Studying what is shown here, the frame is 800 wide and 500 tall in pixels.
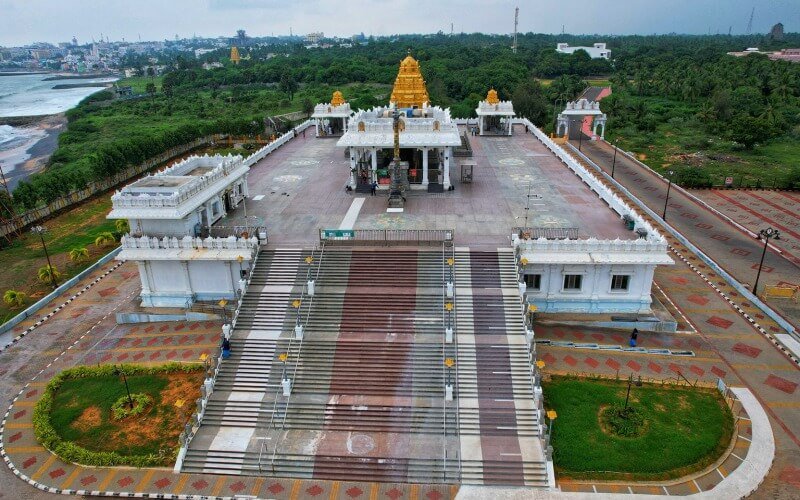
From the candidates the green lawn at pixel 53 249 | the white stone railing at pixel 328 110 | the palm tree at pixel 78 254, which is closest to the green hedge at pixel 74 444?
the green lawn at pixel 53 249

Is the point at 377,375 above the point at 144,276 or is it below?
below

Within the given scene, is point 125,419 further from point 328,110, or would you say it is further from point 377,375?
point 328,110

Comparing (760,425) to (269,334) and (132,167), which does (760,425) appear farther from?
(132,167)

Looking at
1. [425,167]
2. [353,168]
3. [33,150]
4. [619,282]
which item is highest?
[425,167]

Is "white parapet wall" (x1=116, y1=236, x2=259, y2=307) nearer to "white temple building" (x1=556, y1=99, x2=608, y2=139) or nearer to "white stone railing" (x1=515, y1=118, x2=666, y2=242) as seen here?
"white stone railing" (x1=515, y1=118, x2=666, y2=242)

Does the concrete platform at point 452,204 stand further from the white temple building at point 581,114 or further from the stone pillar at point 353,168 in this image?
the white temple building at point 581,114

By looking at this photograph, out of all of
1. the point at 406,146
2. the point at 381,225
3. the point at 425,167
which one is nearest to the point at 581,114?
the point at 425,167
